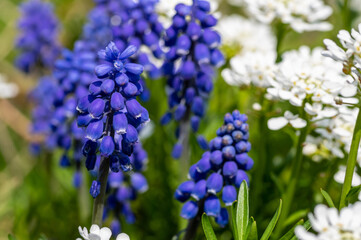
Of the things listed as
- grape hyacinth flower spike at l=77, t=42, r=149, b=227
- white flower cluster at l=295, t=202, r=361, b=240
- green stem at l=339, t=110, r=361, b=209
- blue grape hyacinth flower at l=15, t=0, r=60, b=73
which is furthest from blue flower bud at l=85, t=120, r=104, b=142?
blue grape hyacinth flower at l=15, t=0, r=60, b=73

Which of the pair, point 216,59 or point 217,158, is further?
point 216,59

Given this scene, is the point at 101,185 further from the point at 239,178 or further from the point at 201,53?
the point at 201,53

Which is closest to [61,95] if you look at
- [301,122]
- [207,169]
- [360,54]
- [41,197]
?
[41,197]

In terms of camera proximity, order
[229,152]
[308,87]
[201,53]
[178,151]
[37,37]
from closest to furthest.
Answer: [229,152] < [308,87] < [201,53] < [178,151] < [37,37]

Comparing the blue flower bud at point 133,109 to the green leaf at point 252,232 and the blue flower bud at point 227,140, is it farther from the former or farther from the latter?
the green leaf at point 252,232

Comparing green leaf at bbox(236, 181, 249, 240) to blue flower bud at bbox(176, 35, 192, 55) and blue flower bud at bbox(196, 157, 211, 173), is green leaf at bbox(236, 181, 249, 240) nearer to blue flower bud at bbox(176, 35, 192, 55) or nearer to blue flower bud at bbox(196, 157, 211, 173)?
blue flower bud at bbox(196, 157, 211, 173)

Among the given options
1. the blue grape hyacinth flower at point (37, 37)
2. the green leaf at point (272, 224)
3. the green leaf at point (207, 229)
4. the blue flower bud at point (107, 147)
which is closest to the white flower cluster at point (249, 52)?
the green leaf at point (272, 224)

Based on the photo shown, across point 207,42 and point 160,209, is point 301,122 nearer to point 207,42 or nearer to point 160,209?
point 207,42

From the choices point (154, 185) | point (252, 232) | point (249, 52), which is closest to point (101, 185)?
A: point (252, 232)
